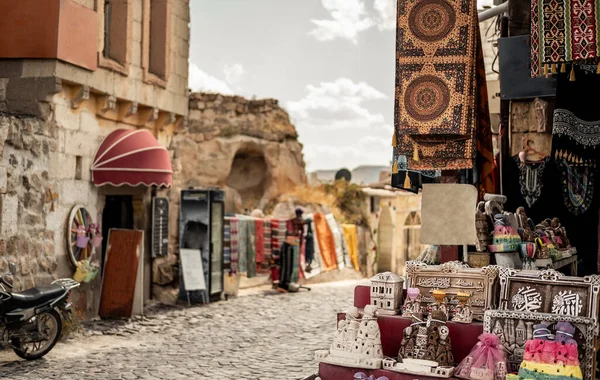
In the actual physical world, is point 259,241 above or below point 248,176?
below

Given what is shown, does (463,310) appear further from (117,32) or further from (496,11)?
(117,32)

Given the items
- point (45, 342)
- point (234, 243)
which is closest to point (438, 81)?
point (45, 342)

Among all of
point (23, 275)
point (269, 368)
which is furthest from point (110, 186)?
point (269, 368)

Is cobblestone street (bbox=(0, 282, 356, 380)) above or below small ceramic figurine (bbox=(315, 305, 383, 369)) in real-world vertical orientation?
below

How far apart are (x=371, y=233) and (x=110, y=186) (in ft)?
47.6

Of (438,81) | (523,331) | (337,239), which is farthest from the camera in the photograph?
(337,239)

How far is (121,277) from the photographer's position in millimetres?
12789

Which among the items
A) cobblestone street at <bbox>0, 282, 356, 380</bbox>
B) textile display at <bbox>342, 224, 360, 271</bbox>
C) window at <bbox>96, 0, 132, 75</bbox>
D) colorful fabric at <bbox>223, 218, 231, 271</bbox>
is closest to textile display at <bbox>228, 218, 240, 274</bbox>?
colorful fabric at <bbox>223, 218, 231, 271</bbox>

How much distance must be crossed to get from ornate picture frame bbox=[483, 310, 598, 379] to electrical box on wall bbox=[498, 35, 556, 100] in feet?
14.4

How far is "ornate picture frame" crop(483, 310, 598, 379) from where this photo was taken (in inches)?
223

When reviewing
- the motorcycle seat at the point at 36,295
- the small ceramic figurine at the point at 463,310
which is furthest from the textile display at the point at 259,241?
the small ceramic figurine at the point at 463,310

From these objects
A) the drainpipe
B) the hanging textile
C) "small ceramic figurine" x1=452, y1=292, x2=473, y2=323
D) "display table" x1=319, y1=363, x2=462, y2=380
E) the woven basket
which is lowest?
"display table" x1=319, y1=363, x2=462, y2=380

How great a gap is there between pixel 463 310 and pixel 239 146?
2039 cm

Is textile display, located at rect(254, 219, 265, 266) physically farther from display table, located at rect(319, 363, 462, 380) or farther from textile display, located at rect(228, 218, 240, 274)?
display table, located at rect(319, 363, 462, 380)
